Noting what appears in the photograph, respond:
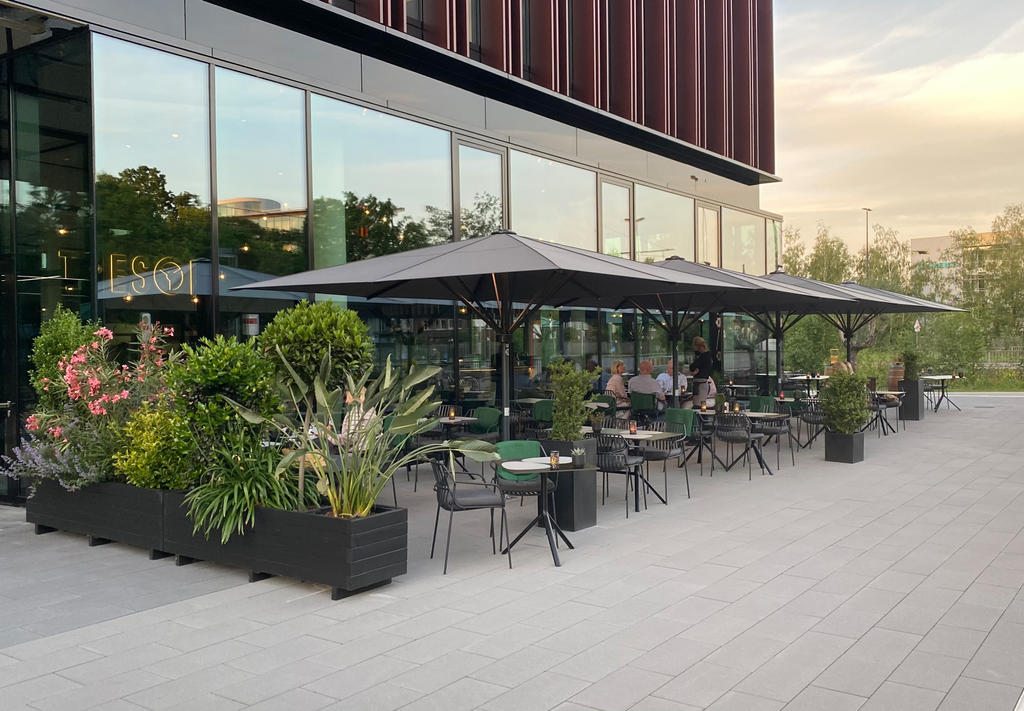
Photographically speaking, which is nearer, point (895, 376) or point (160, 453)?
point (160, 453)

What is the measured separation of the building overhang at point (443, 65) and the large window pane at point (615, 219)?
114 cm

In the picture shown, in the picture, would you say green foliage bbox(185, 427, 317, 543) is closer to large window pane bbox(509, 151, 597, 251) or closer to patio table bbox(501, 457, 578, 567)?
patio table bbox(501, 457, 578, 567)

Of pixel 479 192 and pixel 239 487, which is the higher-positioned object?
pixel 479 192

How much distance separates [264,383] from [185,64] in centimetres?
524

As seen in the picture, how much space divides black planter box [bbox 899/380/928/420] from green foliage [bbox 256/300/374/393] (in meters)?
14.8

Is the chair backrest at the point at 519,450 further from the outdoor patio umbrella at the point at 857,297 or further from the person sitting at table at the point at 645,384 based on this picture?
the outdoor patio umbrella at the point at 857,297

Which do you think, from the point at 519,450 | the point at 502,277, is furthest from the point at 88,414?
the point at 502,277

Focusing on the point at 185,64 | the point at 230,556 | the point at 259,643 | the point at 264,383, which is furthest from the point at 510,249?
the point at 185,64

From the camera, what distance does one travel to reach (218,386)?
20.1ft

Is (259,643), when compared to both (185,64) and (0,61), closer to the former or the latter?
(185,64)

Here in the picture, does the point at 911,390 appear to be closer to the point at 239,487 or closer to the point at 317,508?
the point at 317,508

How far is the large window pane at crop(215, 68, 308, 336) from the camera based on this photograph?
9.84 m

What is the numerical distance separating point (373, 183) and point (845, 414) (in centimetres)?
762

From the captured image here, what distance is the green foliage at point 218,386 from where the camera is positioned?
19.8ft
